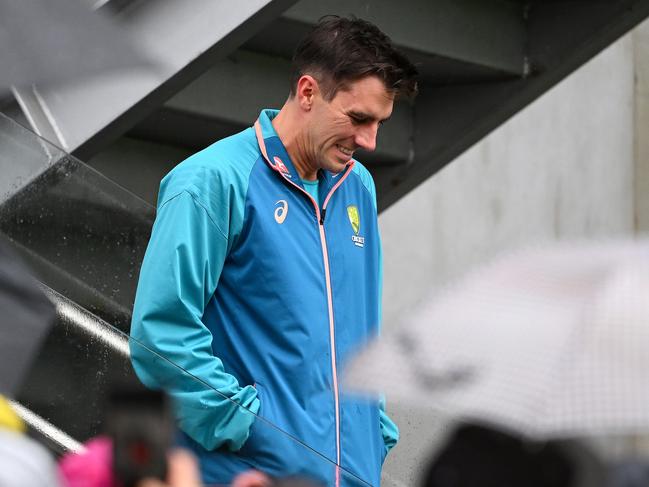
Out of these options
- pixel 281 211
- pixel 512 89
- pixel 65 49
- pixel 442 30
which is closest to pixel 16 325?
pixel 65 49

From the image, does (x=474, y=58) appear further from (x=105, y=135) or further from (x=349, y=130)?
(x=349, y=130)

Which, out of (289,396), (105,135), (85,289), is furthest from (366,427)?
(105,135)

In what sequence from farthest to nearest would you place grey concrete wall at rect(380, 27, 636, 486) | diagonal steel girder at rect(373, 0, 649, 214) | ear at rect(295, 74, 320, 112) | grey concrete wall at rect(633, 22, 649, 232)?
grey concrete wall at rect(633, 22, 649, 232) → grey concrete wall at rect(380, 27, 636, 486) → diagonal steel girder at rect(373, 0, 649, 214) → ear at rect(295, 74, 320, 112)

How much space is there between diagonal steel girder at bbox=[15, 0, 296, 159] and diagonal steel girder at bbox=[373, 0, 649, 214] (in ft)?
4.26

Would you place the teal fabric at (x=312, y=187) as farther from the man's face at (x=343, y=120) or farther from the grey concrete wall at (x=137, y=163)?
the grey concrete wall at (x=137, y=163)

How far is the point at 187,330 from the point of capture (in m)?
3.25

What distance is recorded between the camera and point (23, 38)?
2938mm

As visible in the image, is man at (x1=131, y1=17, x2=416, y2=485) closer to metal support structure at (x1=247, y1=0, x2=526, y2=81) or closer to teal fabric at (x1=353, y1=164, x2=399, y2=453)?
teal fabric at (x1=353, y1=164, x2=399, y2=453)

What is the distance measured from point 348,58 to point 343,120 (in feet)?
0.47

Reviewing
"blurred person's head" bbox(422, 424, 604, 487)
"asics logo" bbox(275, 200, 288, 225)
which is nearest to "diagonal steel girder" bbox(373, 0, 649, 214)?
"asics logo" bbox(275, 200, 288, 225)

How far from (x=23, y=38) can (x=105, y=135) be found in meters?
1.70

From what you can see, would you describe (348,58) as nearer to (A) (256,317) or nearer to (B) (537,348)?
(A) (256,317)

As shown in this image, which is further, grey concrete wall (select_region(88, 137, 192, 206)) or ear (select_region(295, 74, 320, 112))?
grey concrete wall (select_region(88, 137, 192, 206))

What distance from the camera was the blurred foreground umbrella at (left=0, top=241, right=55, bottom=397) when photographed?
256 cm
